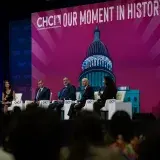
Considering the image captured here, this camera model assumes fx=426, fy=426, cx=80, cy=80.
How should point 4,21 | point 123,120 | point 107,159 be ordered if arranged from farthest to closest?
point 4,21 → point 123,120 → point 107,159

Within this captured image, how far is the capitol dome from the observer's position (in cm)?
1105

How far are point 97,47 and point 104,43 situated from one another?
10.2 inches

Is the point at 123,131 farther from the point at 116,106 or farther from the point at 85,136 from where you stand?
the point at 116,106

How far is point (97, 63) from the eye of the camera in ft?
36.7

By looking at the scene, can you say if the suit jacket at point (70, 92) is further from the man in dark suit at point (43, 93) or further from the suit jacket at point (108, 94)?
the suit jacket at point (108, 94)

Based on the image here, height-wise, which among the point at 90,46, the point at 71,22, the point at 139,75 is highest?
the point at 71,22

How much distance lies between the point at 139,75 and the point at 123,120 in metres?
7.63

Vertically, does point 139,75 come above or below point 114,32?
below

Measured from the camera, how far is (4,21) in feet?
45.1

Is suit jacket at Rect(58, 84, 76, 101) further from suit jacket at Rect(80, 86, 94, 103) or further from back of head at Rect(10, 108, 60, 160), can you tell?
back of head at Rect(10, 108, 60, 160)

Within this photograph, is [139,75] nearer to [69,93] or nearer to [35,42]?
[69,93]

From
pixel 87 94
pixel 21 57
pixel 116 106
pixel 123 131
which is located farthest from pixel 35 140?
pixel 21 57

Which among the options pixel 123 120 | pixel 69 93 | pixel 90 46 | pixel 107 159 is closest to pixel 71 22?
pixel 90 46

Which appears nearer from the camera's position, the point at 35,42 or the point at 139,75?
the point at 139,75
